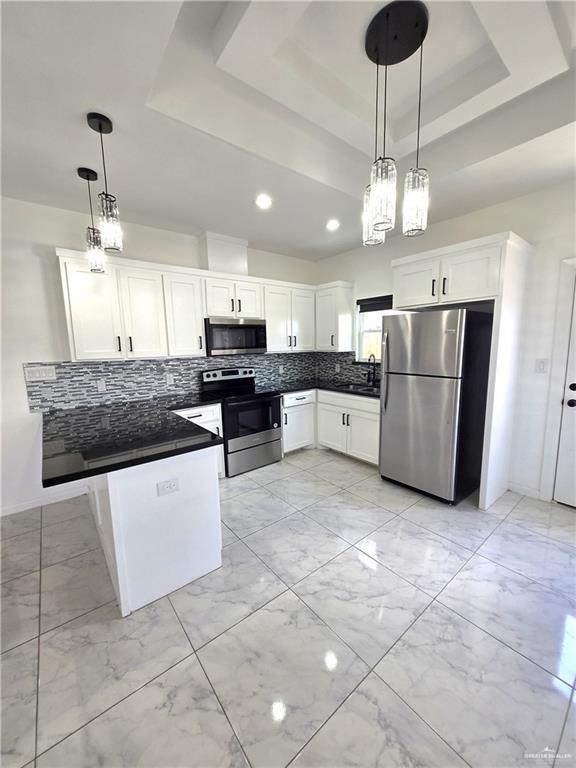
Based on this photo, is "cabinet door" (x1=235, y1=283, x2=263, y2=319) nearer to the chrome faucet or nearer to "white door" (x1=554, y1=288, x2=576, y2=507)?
the chrome faucet

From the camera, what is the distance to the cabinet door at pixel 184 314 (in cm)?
300

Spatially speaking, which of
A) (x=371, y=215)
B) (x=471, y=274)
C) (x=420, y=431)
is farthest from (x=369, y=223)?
(x=420, y=431)

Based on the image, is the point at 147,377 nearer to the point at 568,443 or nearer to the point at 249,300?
the point at 249,300

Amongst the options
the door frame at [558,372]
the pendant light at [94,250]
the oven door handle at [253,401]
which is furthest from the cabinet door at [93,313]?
the door frame at [558,372]

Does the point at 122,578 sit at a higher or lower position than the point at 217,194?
lower

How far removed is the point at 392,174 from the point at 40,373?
3.09 m

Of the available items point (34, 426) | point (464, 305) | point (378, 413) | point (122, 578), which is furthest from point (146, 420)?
point (464, 305)

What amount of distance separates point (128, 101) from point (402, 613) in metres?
3.03

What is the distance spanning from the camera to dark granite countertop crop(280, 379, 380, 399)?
339 centimetres

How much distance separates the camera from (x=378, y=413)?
10.6 feet

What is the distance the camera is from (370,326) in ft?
13.1

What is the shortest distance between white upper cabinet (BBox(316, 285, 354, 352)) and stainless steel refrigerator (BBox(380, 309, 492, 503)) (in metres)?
1.16

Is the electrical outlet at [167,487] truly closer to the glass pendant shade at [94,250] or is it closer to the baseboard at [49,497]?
the glass pendant shade at [94,250]

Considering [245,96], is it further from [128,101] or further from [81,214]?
[81,214]
